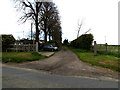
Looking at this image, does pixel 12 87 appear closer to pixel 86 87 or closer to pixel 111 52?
pixel 86 87

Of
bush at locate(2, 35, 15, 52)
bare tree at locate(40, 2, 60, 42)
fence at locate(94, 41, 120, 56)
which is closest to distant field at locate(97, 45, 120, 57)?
fence at locate(94, 41, 120, 56)

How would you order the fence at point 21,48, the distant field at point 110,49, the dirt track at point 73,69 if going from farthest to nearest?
1. the fence at point 21,48
2. the distant field at point 110,49
3. the dirt track at point 73,69

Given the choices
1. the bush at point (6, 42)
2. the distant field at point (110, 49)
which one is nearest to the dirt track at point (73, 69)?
the distant field at point (110, 49)

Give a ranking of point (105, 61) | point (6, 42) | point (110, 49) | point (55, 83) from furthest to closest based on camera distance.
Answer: point (6, 42) → point (110, 49) → point (105, 61) → point (55, 83)

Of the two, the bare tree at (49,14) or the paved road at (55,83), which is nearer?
the paved road at (55,83)

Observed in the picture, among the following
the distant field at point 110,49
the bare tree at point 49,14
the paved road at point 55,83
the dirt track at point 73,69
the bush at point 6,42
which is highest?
the bare tree at point 49,14

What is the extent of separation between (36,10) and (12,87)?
19584 millimetres

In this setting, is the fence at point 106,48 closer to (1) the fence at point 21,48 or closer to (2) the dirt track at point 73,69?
(2) the dirt track at point 73,69

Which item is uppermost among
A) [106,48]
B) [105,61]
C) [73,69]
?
[106,48]

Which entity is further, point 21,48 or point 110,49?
point 21,48

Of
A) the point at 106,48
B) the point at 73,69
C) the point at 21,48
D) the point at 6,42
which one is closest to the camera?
the point at 73,69

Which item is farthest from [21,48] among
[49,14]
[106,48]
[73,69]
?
[106,48]

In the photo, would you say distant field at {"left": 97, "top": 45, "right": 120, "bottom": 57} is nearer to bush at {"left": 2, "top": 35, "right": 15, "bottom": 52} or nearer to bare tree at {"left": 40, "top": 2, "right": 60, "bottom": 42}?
bush at {"left": 2, "top": 35, "right": 15, "bottom": 52}

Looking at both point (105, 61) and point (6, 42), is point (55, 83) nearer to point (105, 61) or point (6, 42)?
point (105, 61)
